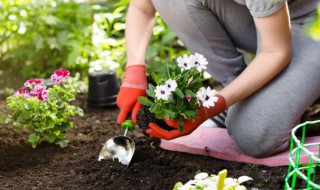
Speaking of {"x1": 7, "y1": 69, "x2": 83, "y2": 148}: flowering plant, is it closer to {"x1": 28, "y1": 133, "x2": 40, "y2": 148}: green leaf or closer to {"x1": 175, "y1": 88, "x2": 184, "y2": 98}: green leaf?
{"x1": 28, "y1": 133, "x2": 40, "y2": 148}: green leaf

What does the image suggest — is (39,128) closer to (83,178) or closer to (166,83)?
(83,178)

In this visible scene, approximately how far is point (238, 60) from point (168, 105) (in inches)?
26.6

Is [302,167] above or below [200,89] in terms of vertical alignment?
below

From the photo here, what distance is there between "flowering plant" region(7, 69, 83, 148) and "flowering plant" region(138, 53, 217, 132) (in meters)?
0.55

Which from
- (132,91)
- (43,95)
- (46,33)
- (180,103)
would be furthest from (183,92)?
(46,33)

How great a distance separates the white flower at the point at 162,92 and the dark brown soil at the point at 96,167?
396mm

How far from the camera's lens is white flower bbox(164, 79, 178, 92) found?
6.40 feet

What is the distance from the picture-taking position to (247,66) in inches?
92.1

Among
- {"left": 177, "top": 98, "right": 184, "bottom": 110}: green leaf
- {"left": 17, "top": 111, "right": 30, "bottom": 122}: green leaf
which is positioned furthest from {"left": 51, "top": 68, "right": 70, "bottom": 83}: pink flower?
{"left": 177, "top": 98, "right": 184, "bottom": 110}: green leaf

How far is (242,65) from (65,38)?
1462mm

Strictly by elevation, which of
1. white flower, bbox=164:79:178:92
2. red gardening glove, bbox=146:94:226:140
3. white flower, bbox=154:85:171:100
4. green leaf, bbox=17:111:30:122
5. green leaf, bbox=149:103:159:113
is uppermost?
white flower, bbox=164:79:178:92

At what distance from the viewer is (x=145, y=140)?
2.70 metres

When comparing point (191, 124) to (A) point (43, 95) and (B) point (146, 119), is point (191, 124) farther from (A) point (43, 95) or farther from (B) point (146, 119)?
(A) point (43, 95)

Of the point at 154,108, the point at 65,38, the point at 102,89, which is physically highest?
the point at 154,108
